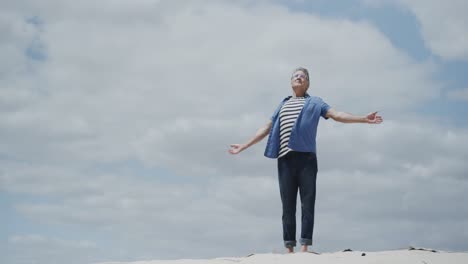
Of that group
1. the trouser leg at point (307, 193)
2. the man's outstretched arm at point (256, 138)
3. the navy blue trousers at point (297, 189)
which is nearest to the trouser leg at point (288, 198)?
the navy blue trousers at point (297, 189)


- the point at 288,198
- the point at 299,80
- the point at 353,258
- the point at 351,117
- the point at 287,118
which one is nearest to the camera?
the point at 353,258

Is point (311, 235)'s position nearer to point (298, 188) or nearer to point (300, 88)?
point (298, 188)

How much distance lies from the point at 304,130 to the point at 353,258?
6.27 ft

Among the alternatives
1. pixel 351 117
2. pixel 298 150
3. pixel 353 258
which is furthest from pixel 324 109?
pixel 353 258

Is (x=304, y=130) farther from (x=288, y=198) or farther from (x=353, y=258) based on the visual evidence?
(x=353, y=258)

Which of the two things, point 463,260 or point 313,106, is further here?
point 313,106

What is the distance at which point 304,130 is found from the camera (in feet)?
27.3

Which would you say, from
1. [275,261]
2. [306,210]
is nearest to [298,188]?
[306,210]

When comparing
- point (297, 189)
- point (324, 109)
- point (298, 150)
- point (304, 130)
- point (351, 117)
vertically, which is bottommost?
point (297, 189)

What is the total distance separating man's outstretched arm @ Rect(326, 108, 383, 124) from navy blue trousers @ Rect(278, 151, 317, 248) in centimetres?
59

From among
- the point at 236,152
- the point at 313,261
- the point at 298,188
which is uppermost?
the point at 236,152

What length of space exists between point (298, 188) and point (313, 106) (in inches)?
44.8

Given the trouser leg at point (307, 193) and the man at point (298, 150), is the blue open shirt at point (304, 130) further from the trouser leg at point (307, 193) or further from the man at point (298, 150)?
the trouser leg at point (307, 193)

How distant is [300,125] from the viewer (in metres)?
8.35
